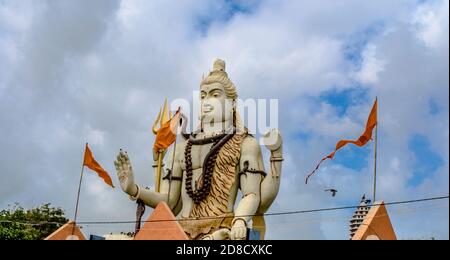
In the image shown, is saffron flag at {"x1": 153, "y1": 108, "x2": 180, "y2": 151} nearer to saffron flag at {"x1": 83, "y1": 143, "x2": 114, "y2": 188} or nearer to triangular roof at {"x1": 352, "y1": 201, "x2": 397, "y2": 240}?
saffron flag at {"x1": 83, "y1": 143, "x2": 114, "y2": 188}

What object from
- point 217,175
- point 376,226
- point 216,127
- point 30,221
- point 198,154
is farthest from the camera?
point 30,221

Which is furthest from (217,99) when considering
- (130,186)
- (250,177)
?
(130,186)

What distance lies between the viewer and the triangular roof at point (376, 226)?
44.2 ft

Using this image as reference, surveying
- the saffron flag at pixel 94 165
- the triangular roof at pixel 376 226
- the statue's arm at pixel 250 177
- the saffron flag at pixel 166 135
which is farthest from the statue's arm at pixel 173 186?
the triangular roof at pixel 376 226

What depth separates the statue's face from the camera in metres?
17.7

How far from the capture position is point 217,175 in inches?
666

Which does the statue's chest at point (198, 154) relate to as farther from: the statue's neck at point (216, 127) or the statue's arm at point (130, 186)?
the statue's arm at point (130, 186)

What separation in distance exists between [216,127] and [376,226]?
215 inches

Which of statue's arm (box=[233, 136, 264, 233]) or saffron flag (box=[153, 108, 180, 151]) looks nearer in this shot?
statue's arm (box=[233, 136, 264, 233])

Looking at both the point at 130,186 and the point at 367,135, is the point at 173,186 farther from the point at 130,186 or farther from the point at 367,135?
the point at 367,135

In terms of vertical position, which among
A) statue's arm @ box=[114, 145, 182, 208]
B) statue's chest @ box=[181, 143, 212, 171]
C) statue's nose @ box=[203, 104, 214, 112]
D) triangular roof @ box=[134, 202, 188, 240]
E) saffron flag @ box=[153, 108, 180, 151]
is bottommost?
triangular roof @ box=[134, 202, 188, 240]

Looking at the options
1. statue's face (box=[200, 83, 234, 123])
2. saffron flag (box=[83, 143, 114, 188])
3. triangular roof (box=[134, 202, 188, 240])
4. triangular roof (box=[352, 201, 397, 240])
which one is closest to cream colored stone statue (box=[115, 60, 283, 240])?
statue's face (box=[200, 83, 234, 123])
